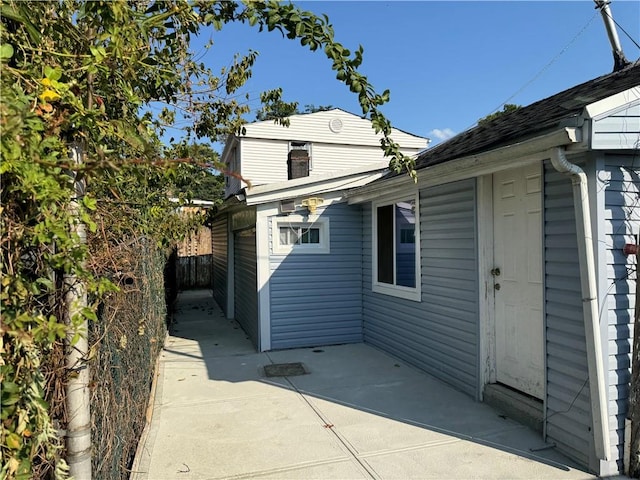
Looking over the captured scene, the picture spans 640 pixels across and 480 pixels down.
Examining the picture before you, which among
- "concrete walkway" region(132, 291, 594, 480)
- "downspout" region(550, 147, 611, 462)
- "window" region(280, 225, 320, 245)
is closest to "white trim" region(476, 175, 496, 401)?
"concrete walkway" region(132, 291, 594, 480)

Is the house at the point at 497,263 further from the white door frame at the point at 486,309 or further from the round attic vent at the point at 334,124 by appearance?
the round attic vent at the point at 334,124

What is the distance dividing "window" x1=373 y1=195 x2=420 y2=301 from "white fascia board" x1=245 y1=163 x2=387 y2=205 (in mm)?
841

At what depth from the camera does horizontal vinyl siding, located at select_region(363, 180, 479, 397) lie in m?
5.00

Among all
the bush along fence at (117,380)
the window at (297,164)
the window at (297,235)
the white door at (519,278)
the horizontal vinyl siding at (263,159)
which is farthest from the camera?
the horizontal vinyl siding at (263,159)

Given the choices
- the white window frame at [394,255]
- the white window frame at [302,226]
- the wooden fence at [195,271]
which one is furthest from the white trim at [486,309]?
the wooden fence at [195,271]

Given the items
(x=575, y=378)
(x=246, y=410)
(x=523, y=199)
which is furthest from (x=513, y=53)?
(x=246, y=410)

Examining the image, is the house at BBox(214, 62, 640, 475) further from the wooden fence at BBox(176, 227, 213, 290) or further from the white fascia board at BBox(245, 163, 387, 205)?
the wooden fence at BBox(176, 227, 213, 290)

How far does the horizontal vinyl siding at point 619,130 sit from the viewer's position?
10.4 feet

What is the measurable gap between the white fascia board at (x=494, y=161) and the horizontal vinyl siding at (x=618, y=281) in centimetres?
45

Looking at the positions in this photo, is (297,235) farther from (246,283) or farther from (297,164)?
(297,164)

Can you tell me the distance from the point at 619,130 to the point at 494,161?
1.05 m

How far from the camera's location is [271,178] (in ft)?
51.6

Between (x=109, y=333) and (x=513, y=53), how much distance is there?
9.69 m

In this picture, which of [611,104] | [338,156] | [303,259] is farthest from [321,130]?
[611,104]
